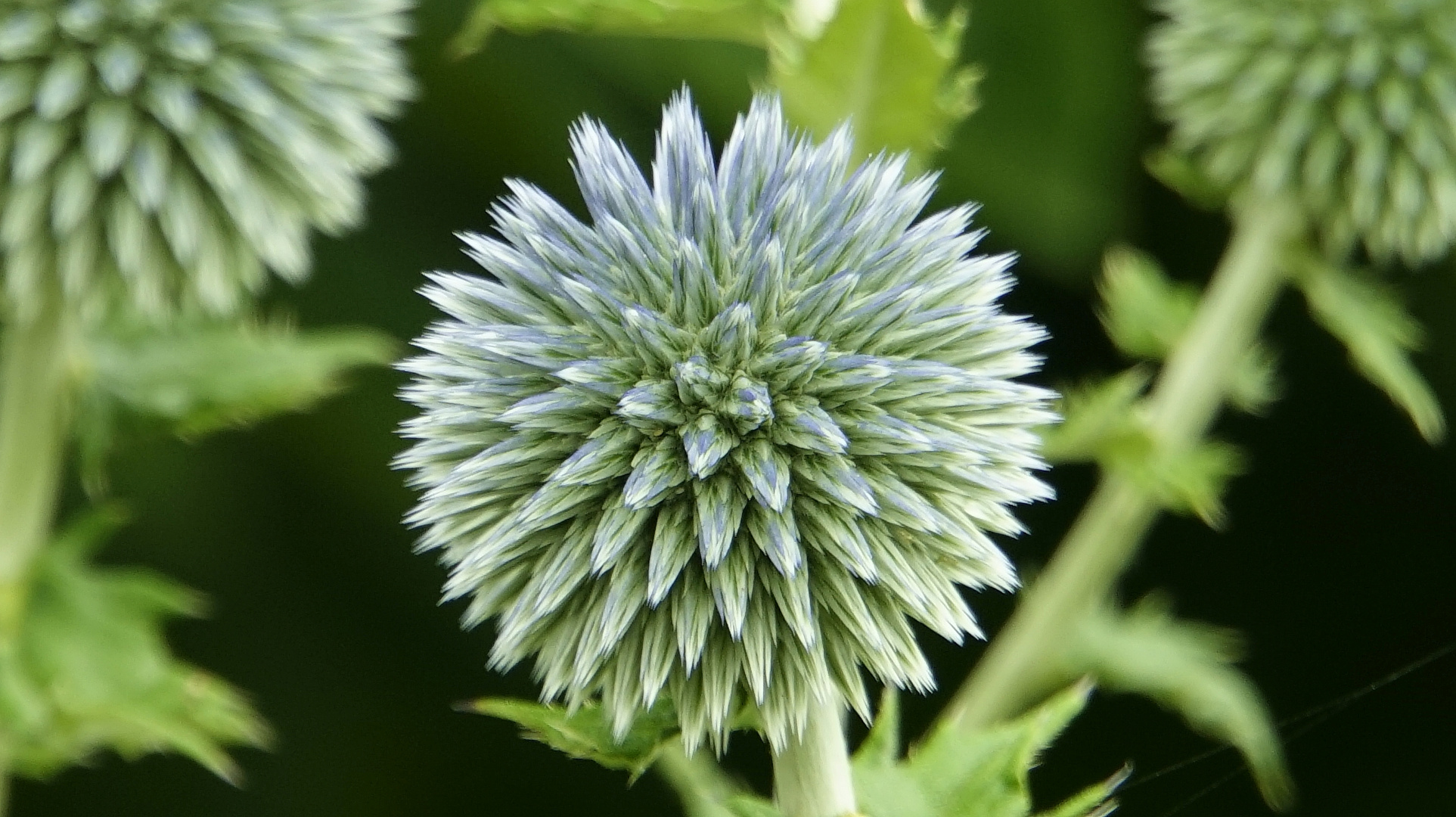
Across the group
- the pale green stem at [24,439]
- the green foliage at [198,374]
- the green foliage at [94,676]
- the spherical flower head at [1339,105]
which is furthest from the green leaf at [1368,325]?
the pale green stem at [24,439]

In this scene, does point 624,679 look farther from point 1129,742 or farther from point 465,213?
point 1129,742

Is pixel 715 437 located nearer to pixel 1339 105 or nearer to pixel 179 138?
pixel 179 138

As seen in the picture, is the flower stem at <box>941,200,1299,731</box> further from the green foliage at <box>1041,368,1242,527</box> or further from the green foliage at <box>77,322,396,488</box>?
the green foliage at <box>77,322,396,488</box>

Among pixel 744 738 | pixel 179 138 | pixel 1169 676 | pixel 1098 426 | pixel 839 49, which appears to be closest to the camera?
pixel 839 49

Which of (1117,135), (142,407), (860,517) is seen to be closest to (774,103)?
(860,517)

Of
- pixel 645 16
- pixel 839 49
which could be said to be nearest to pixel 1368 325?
pixel 839 49

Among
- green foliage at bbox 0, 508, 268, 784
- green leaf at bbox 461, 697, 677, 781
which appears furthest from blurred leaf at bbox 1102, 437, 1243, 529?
green foliage at bbox 0, 508, 268, 784
